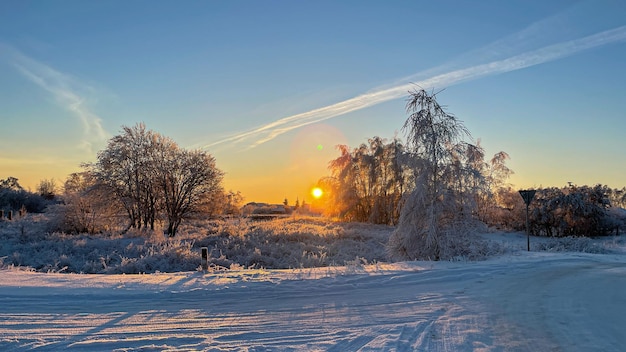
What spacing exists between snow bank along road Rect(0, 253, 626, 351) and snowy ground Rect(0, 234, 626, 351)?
0.07 ft

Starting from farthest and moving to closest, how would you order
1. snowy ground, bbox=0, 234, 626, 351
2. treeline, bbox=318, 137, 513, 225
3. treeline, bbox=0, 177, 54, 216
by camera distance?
treeline, bbox=0, 177, 54, 216 → treeline, bbox=318, 137, 513, 225 → snowy ground, bbox=0, 234, 626, 351

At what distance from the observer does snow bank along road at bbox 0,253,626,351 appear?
619cm

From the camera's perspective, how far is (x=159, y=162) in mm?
34125

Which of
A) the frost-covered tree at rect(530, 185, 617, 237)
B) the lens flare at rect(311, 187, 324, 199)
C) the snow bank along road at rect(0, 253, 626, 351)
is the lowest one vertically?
the snow bank along road at rect(0, 253, 626, 351)

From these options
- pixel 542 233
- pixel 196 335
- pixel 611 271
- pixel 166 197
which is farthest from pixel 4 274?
pixel 542 233

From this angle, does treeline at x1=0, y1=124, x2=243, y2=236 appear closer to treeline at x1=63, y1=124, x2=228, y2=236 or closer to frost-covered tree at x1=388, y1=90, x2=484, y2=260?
treeline at x1=63, y1=124, x2=228, y2=236

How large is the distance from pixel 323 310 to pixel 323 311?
0.23ft

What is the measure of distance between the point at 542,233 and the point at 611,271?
26.7 metres

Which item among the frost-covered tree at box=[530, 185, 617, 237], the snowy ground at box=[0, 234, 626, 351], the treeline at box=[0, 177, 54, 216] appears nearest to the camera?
the snowy ground at box=[0, 234, 626, 351]

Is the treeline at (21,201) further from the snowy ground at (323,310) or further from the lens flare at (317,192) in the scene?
the snowy ground at (323,310)

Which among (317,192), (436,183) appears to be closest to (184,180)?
(317,192)

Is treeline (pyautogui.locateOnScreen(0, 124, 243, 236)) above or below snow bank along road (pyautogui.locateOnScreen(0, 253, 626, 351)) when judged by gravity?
above

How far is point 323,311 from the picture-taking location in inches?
316

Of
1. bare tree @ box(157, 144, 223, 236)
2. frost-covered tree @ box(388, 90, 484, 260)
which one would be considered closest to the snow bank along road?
frost-covered tree @ box(388, 90, 484, 260)
